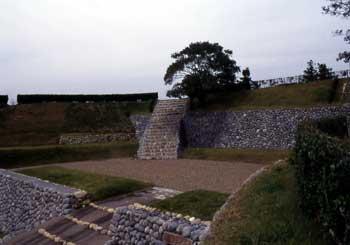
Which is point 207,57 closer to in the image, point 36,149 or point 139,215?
point 36,149

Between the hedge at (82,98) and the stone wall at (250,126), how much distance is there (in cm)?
894

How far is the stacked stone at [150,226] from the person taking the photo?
6.52 m

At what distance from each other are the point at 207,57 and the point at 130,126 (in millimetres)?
7004

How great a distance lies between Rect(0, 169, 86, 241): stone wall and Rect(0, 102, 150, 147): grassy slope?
27.8 feet

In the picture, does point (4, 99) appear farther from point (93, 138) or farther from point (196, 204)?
point (196, 204)

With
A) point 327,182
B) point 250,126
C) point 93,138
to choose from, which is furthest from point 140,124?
point 327,182

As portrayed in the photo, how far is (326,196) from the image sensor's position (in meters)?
4.22

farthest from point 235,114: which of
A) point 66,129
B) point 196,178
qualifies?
point 66,129

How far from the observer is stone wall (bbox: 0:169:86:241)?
1192cm

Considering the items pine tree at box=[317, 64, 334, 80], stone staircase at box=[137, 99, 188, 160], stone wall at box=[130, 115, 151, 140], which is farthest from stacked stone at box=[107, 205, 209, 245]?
pine tree at box=[317, 64, 334, 80]

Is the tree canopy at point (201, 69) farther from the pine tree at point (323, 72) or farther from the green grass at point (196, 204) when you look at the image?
the green grass at point (196, 204)

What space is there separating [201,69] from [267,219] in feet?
64.8

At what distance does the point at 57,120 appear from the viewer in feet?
90.8

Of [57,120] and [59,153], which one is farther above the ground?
[57,120]
